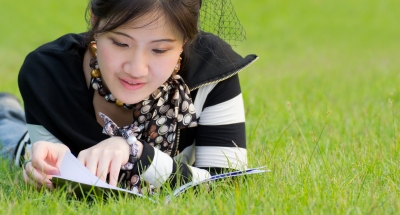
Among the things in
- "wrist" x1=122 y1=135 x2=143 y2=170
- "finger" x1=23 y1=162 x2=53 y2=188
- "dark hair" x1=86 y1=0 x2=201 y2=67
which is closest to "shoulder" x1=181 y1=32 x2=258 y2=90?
"dark hair" x1=86 y1=0 x2=201 y2=67

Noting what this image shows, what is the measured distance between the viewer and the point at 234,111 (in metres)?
3.15

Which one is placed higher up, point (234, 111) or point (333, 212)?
point (234, 111)

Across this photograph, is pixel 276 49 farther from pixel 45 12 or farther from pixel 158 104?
pixel 158 104

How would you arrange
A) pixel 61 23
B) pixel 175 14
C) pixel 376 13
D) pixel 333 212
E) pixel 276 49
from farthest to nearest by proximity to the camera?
pixel 376 13 < pixel 61 23 < pixel 276 49 < pixel 175 14 < pixel 333 212

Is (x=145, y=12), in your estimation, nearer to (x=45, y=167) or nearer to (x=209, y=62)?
(x=209, y=62)

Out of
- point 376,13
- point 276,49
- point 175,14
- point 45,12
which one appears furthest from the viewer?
point 376,13

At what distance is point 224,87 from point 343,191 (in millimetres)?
850

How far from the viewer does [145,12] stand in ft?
8.77

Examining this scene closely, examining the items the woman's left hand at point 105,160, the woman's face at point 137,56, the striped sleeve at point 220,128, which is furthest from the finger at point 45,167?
the striped sleeve at point 220,128

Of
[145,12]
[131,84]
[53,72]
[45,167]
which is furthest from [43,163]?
[145,12]

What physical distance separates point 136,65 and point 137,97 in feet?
0.61

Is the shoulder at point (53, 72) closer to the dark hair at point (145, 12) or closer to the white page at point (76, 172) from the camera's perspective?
the dark hair at point (145, 12)

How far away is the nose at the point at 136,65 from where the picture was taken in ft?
8.74

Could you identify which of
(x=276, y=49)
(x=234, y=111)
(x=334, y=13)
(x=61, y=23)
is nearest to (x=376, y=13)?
(x=334, y=13)
